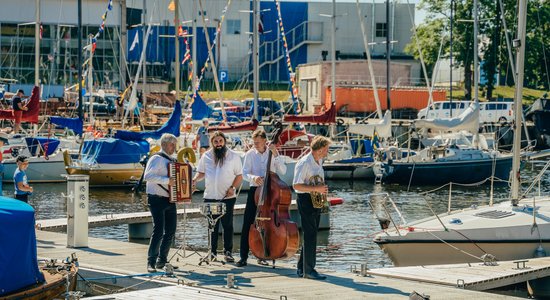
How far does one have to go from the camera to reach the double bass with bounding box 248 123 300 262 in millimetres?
14156

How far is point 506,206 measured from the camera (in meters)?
18.8

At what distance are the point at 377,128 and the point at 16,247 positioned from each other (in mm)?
33189

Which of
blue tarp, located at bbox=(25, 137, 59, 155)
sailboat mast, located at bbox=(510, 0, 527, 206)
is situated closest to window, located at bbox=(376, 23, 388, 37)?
blue tarp, located at bbox=(25, 137, 59, 155)

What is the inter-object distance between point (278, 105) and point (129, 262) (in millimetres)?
47995

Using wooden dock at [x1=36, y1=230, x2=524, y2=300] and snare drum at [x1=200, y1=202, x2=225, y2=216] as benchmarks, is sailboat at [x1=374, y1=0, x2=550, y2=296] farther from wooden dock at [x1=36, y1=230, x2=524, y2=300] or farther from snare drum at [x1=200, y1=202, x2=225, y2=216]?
snare drum at [x1=200, y1=202, x2=225, y2=216]

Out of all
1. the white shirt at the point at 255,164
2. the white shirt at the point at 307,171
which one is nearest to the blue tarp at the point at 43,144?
the white shirt at the point at 255,164

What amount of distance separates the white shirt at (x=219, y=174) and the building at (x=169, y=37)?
48.7 m

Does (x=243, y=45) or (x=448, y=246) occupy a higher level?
(x=243, y=45)

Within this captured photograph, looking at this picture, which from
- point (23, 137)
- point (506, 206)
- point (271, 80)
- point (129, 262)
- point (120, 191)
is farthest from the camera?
point (271, 80)

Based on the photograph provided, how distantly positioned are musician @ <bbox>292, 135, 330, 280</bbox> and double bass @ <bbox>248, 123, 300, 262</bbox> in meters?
0.33

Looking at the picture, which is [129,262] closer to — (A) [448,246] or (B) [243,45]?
(A) [448,246]

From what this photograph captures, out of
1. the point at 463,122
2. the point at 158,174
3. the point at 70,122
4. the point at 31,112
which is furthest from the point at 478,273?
the point at 463,122

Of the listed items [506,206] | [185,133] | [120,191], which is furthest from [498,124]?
[506,206]

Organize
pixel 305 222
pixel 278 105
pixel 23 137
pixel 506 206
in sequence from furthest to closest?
pixel 278 105
pixel 23 137
pixel 506 206
pixel 305 222
